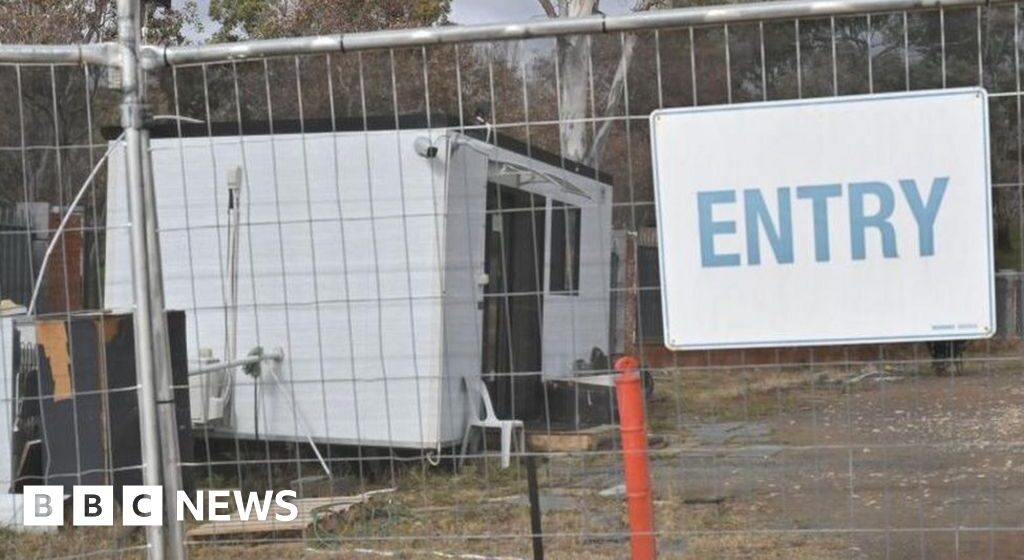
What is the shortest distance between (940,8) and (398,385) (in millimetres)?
2287

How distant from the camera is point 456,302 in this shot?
5.13 m

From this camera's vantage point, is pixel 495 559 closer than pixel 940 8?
No

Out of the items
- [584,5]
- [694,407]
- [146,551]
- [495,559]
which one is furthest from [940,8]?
[584,5]

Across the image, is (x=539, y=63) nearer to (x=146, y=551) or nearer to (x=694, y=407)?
(x=694, y=407)

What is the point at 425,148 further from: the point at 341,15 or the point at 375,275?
the point at 341,15

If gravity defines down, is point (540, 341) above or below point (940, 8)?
below

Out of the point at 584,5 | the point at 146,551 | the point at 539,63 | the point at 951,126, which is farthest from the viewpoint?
the point at 584,5

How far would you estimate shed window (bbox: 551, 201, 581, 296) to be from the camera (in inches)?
187

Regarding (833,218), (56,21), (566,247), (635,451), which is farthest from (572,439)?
(56,21)

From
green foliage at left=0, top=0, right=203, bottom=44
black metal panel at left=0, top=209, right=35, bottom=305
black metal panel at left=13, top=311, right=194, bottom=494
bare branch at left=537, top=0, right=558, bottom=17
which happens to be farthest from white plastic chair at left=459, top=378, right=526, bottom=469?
green foliage at left=0, top=0, right=203, bottom=44

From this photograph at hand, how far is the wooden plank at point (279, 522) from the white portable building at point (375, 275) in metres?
0.28

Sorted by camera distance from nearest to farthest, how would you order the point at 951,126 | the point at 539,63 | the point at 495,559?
the point at 951,126 → the point at 539,63 → the point at 495,559

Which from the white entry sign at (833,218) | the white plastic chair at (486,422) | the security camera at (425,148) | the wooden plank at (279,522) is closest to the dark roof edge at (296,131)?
the white entry sign at (833,218)

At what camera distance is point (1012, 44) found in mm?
4219
